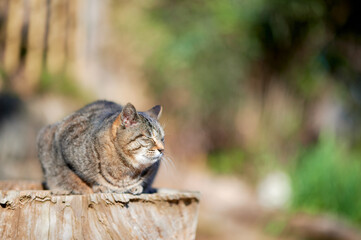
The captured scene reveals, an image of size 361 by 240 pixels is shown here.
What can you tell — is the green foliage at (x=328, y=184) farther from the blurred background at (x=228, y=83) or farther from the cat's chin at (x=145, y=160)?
the cat's chin at (x=145, y=160)

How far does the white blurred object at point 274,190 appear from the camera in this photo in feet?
20.8

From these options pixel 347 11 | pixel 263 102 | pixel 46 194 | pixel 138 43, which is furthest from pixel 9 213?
pixel 347 11

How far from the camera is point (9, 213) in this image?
6.50ft

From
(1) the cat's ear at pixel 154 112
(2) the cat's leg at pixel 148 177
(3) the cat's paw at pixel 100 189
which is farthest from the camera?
(1) the cat's ear at pixel 154 112

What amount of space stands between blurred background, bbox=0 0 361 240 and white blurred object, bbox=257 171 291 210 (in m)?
0.02

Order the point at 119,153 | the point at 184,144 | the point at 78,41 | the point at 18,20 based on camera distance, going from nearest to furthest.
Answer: the point at 119,153
the point at 18,20
the point at 78,41
the point at 184,144

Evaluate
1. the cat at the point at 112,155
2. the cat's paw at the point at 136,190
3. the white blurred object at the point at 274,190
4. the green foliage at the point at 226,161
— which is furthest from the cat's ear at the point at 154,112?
the green foliage at the point at 226,161

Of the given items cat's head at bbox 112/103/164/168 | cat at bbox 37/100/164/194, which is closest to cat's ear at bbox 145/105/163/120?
cat at bbox 37/100/164/194

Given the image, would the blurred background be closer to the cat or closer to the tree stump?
the cat

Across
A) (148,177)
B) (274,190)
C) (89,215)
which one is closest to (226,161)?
(274,190)

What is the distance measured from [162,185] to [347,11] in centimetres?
439

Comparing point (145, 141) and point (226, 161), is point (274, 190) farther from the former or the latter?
point (145, 141)

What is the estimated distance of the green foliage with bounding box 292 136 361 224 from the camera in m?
5.80

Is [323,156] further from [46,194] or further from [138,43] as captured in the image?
[46,194]
